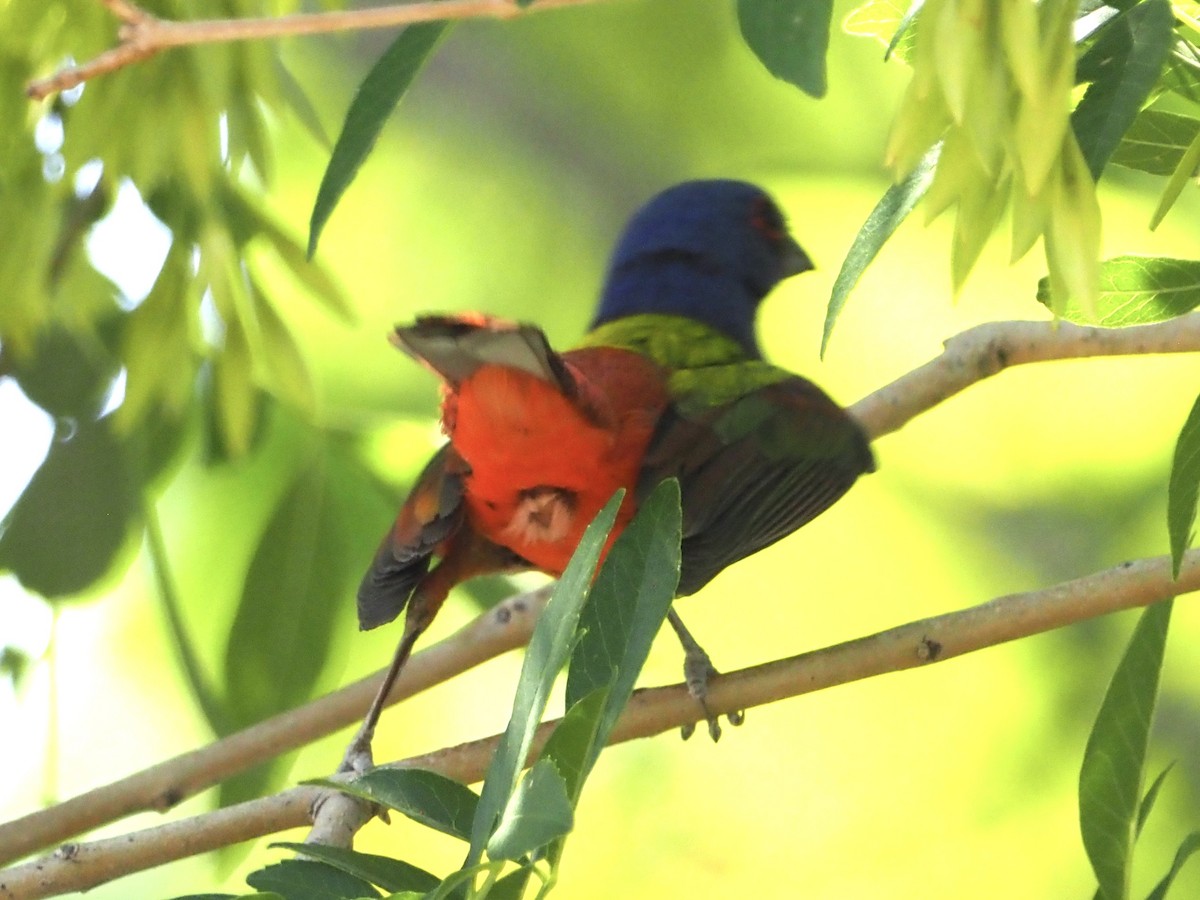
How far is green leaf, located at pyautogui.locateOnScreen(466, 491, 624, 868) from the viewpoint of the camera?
1.98 feet

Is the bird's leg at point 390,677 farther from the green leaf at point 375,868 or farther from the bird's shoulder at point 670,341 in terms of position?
the green leaf at point 375,868

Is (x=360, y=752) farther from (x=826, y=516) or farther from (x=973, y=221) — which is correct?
(x=826, y=516)

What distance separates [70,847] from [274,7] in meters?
0.68

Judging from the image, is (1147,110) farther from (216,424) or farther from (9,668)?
(9,668)

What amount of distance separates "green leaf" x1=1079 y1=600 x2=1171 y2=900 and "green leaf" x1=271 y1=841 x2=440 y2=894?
1.39ft

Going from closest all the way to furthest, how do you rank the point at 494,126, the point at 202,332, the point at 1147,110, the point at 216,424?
1. the point at 1147,110
2. the point at 202,332
3. the point at 216,424
4. the point at 494,126

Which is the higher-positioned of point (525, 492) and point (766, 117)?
point (766, 117)

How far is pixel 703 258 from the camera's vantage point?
1797 mm

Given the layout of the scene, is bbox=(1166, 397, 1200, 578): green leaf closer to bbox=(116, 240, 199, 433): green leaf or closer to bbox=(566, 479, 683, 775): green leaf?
bbox=(566, 479, 683, 775): green leaf

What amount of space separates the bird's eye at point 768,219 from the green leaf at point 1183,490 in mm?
1087

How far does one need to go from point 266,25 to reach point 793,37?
0.99 feet

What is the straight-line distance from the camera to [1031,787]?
8.38 feet

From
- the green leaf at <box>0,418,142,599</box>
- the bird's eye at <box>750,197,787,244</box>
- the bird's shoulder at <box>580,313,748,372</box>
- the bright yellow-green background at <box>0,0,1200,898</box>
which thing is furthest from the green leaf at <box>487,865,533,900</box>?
the bright yellow-green background at <box>0,0,1200,898</box>

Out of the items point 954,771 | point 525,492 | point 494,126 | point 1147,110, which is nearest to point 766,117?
point 494,126
